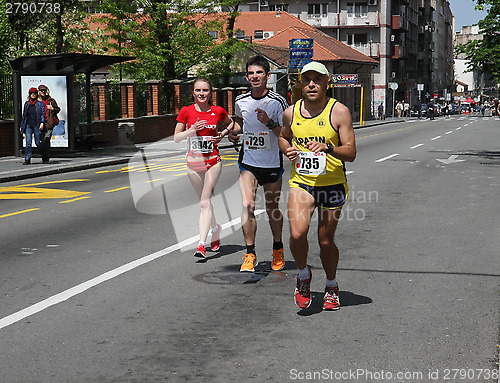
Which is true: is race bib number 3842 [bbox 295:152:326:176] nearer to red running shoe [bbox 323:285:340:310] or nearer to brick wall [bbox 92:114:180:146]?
red running shoe [bbox 323:285:340:310]

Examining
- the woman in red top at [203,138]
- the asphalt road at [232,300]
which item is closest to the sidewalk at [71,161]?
the asphalt road at [232,300]

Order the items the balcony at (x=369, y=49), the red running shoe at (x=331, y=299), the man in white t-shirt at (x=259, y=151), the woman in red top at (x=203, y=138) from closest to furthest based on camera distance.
A: the red running shoe at (x=331, y=299) < the man in white t-shirt at (x=259, y=151) < the woman in red top at (x=203, y=138) < the balcony at (x=369, y=49)

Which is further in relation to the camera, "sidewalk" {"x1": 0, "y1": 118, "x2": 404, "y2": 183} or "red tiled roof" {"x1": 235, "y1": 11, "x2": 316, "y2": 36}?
"red tiled roof" {"x1": 235, "y1": 11, "x2": 316, "y2": 36}

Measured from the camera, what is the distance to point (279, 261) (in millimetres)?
7754

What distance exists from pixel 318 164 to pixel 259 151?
1.67 meters

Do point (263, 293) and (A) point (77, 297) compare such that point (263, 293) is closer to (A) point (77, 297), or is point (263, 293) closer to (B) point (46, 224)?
(A) point (77, 297)

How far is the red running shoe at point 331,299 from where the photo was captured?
20.4 ft

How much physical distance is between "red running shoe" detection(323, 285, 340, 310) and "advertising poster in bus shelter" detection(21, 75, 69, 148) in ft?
58.9

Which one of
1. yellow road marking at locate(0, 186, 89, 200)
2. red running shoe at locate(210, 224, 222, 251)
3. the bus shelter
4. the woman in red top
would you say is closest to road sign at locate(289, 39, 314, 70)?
the bus shelter

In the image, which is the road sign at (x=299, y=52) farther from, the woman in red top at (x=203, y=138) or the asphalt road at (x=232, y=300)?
the woman in red top at (x=203, y=138)

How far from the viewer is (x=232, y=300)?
655cm

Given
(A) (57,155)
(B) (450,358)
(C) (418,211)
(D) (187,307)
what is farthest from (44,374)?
(A) (57,155)

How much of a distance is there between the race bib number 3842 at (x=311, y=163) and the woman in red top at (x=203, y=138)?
2313 mm

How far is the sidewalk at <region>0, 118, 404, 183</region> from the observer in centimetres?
1891
